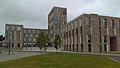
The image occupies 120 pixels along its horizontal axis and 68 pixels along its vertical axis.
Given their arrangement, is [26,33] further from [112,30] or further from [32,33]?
[112,30]

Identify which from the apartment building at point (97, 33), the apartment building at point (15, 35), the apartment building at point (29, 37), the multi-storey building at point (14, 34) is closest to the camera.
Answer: the apartment building at point (97, 33)

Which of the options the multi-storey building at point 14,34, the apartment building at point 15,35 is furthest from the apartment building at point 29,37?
the multi-storey building at point 14,34

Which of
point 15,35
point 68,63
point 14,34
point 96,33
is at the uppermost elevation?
point 14,34

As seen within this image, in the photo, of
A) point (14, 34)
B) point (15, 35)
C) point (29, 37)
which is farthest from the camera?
point (29, 37)

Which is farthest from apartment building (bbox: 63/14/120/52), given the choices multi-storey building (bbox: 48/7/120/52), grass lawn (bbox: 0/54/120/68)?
grass lawn (bbox: 0/54/120/68)

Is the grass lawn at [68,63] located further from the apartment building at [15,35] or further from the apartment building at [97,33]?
the apartment building at [15,35]

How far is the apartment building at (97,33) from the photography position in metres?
69.9

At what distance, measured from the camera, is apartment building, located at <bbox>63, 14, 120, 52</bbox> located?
6988cm

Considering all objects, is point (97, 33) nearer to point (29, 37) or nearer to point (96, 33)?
point (96, 33)

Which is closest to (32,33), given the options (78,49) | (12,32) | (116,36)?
(12,32)

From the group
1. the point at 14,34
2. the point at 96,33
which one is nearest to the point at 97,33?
the point at 96,33

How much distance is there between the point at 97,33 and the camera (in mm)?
70938

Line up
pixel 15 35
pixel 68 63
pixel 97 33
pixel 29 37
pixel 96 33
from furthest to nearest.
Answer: pixel 29 37, pixel 15 35, pixel 97 33, pixel 96 33, pixel 68 63

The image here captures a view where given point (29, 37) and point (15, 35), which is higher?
point (15, 35)
